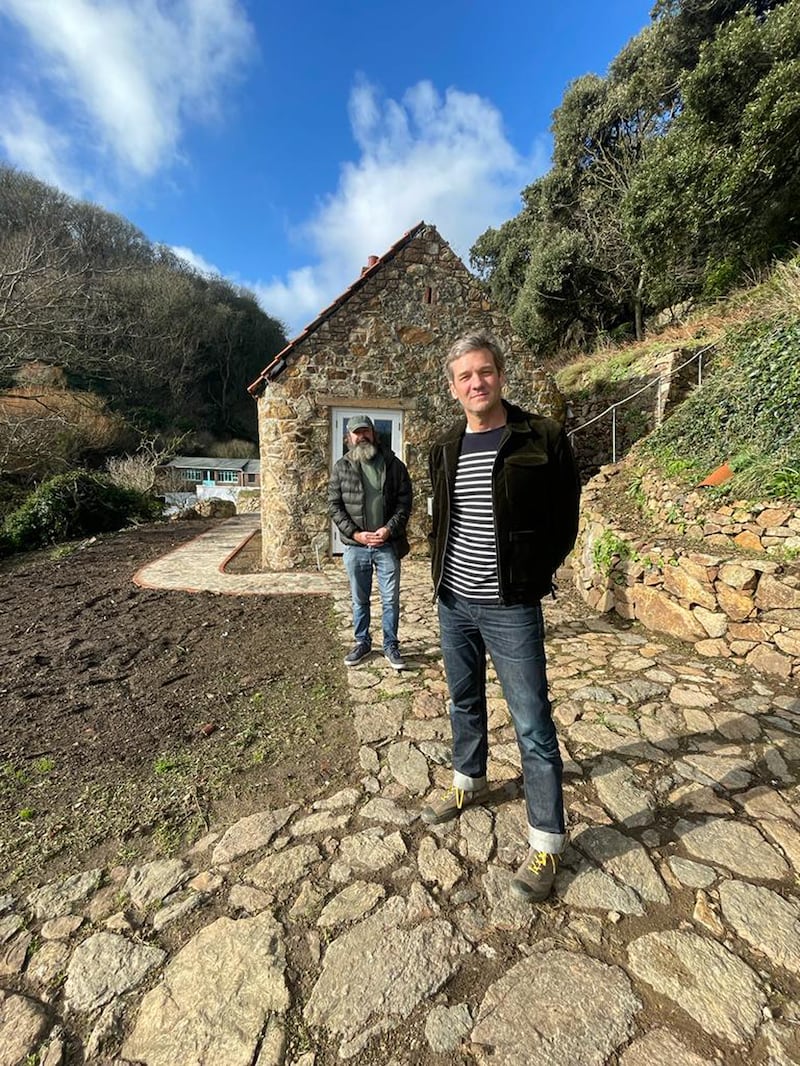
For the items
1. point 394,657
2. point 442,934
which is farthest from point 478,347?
point 394,657

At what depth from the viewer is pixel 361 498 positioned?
3771 millimetres

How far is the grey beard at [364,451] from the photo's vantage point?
12.4 ft

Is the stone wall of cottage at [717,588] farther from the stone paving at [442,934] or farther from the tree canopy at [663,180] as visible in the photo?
the tree canopy at [663,180]

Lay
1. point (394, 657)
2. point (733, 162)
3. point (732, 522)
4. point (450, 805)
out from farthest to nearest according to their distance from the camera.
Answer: point (733, 162) → point (732, 522) → point (394, 657) → point (450, 805)

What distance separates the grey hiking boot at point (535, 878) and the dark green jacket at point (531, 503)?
1018mm

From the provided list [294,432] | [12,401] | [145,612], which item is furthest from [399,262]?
[12,401]

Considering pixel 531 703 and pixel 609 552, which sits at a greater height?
pixel 609 552

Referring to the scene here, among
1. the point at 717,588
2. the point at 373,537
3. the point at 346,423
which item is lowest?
the point at 717,588

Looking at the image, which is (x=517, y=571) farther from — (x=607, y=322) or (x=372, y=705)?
(x=607, y=322)

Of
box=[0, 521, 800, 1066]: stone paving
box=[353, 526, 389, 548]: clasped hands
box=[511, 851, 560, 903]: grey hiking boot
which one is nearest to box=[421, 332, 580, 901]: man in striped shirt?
box=[511, 851, 560, 903]: grey hiking boot

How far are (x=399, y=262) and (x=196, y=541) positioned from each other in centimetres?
717

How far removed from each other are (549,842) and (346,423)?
656cm

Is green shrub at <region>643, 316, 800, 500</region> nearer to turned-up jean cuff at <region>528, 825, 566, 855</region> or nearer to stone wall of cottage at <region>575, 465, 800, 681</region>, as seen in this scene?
stone wall of cottage at <region>575, 465, 800, 681</region>

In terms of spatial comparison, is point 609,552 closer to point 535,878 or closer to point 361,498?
point 361,498
